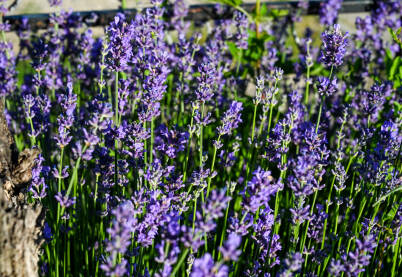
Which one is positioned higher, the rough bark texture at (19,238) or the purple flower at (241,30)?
the purple flower at (241,30)

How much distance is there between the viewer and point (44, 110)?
8.13 feet

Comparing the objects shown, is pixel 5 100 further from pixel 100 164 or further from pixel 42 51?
pixel 100 164

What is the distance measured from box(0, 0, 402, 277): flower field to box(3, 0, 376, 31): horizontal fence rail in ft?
1.49

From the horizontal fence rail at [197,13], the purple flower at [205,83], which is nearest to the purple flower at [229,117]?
the purple flower at [205,83]

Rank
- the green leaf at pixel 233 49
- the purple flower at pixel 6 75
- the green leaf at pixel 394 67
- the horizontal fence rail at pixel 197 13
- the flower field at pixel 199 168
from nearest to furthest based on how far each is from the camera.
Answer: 1. the flower field at pixel 199 168
2. the purple flower at pixel 6 75
3. the green leaf at pixel 394 67
4. the green leaf at pixel 233 49
5. the horizontal fence rail at pixel 197 13

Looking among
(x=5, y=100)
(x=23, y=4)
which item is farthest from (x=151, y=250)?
(x=23, y=4)

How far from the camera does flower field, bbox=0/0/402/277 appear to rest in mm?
1812

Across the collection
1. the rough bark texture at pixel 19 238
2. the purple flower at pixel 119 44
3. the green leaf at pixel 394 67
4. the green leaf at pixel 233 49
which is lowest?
the rough bark texture at pixel 19 238

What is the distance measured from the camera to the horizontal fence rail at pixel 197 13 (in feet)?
13.0

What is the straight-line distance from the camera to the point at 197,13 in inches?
171

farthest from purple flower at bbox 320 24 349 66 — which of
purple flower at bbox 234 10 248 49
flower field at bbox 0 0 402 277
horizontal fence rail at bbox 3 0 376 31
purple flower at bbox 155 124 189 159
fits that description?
horizontal fence rail at bbox 3 0 376 31

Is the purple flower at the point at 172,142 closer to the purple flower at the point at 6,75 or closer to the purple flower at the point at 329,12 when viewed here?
the purple flower at the point at 6,75

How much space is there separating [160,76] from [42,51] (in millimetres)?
877

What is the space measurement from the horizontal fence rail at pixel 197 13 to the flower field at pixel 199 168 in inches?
17.8
